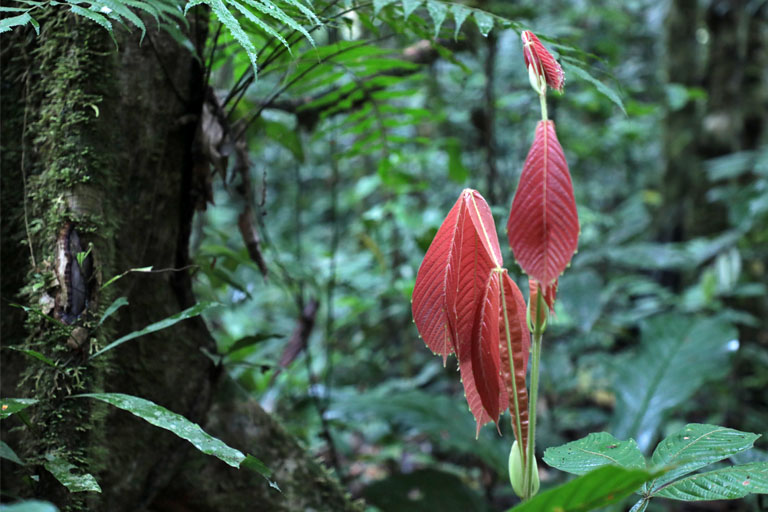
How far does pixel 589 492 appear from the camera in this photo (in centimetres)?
51

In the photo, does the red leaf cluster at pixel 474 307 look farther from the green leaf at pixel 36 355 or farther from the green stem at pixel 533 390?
the green leaf at pixel 36 355

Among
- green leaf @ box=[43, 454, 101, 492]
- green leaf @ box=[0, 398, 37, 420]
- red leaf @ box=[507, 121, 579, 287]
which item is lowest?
green leaf @ box=[43, 454, 101, 492]

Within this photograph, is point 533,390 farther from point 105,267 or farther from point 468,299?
point 105,267

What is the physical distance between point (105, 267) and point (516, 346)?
0.67 metres

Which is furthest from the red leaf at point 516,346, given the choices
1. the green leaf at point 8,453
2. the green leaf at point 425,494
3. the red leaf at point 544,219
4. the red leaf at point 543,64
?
the green leaf at point 425,494

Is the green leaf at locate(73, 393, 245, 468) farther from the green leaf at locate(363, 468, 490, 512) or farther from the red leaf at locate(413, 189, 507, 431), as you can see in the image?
the green leaf at locate(363, 468, 490, 512)

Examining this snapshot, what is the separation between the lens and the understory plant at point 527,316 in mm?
576

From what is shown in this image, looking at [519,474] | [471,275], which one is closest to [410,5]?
[471,275]

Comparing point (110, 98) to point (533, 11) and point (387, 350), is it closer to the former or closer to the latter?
point (533, 11)

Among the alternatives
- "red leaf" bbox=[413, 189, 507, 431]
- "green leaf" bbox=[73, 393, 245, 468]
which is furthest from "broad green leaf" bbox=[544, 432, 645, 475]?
"green leaf" bbox=[73, 393, 245, 468]

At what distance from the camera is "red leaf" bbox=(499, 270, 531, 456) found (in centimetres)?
69

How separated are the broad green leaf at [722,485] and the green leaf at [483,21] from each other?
28.2 inches

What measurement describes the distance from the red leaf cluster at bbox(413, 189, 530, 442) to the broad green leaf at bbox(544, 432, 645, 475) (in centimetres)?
6

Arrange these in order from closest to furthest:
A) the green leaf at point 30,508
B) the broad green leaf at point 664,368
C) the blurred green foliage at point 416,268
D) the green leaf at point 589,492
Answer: the green leaf at point 30,508 → the green leaf at point 589,492 → the blurred green foliage at point 416,268 → the broad green leaf at point 664,368
